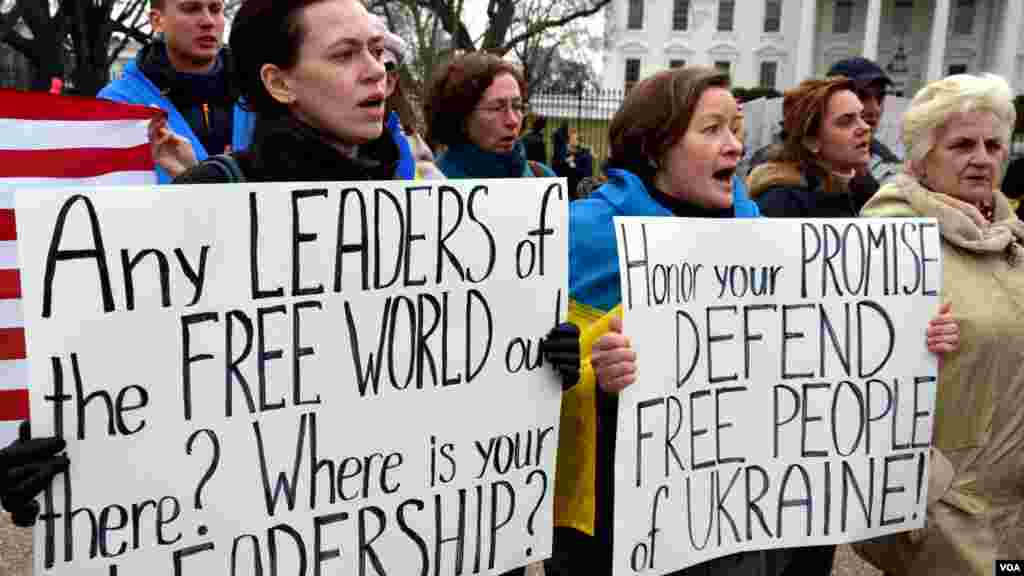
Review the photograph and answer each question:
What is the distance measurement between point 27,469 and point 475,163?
2389mm

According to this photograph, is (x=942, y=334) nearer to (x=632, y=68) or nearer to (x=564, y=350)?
(x=564, y=350)

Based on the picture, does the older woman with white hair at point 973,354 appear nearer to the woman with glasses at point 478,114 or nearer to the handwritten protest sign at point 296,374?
the handwritten protest sign at point 296,374

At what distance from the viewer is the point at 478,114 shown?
3.57m

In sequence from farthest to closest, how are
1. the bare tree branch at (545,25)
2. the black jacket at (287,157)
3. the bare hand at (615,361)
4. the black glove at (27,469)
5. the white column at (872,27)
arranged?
the white column at (872,27) → the bare tree branch at (545,25) → the bare hand at (615,361) → the black jacket at (287,157) → the black glove at (27,469)

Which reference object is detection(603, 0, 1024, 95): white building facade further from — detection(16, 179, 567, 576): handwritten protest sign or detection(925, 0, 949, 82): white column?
detection(16, 179, 567, 576): handwritten protest sign

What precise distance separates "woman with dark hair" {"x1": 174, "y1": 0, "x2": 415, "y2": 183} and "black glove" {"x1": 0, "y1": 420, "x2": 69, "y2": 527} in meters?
0.61

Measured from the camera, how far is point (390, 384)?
189 centimetres

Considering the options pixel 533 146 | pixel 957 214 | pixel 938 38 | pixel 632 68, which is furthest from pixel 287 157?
pixel 632 68

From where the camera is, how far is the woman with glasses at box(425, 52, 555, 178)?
358 centimetres

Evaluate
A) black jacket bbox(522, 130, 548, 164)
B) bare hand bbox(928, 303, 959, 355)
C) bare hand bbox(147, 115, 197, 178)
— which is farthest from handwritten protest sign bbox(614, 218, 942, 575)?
black jacket bbox(522, 130, 548, 164)

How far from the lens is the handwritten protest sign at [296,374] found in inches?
61.2

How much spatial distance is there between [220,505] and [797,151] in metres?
2.62

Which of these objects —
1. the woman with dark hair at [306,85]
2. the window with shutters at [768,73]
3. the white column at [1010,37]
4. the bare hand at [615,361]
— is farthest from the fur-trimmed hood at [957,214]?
the window with shutters at [768,73]

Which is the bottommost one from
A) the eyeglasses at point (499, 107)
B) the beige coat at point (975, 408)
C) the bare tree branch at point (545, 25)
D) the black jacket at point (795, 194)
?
the beige coat at point (975, 408)
